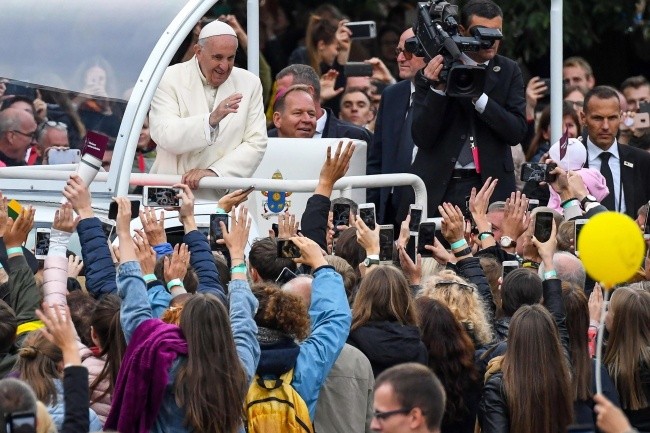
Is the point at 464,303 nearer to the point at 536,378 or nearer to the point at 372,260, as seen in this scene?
the point at 372,260

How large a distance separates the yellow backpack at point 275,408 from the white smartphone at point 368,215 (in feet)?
5.55

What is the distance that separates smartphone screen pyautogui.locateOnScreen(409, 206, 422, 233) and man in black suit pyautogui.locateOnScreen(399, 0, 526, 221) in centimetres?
140

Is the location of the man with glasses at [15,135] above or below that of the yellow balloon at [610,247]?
above

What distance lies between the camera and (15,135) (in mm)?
10609

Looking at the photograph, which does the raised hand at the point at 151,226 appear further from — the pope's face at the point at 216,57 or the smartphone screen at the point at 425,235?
the pope's face at the point at 216,57

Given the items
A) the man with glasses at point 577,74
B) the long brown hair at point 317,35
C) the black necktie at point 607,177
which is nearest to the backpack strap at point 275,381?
the black necktie at point 607,177

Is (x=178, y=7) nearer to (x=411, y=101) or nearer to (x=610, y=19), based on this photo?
(x=411, y=101)

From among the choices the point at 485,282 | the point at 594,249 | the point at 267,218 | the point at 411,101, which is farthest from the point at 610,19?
the point at 594,249

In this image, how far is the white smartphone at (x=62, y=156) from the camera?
10.7 m

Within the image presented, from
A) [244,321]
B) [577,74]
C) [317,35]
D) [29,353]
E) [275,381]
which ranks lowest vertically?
[275,381]

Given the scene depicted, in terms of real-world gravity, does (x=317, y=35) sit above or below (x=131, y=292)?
above

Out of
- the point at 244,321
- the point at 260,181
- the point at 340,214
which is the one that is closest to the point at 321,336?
the point at 244,321

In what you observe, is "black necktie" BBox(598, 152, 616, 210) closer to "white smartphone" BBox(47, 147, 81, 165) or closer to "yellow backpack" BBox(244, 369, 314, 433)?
"white smartphone" BBox(47, 147, 81, 165)

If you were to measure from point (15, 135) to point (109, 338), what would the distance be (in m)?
3.64
